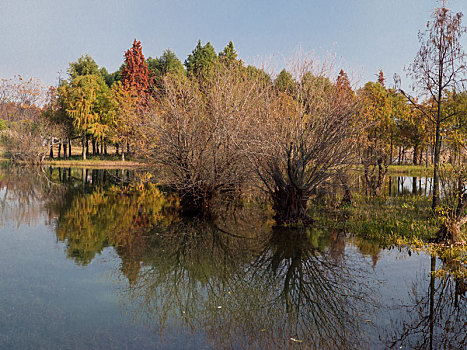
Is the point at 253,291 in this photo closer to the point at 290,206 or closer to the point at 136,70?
the point at 290,206

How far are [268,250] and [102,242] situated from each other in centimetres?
497

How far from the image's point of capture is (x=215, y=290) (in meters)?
7.78

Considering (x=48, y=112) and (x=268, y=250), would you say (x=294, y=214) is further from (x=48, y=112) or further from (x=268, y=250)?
(x=48, y=112)

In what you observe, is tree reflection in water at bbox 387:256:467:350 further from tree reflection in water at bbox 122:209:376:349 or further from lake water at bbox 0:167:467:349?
tree reflection in water at bbox 122:209:376:349

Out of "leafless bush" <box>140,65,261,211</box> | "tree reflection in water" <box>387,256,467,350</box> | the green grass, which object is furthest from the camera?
"leafless bush" <box>140,65,261,211</box>

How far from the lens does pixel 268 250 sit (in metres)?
10.8

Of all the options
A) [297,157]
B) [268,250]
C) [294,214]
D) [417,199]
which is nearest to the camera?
[268,250]

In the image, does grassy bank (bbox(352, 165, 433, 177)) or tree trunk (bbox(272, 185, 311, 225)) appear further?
grassy bank (bbox(352, 165, 433, 177))

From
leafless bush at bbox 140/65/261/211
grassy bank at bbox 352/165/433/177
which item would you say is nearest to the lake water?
leafless bush at bbox 140/65/261/211

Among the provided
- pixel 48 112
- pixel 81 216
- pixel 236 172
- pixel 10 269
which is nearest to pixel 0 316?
pixel 10 269

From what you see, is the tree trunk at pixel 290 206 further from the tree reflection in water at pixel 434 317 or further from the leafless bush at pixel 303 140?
the tree reflection in water at pixel 434 317

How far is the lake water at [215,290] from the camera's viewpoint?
19.3 feet

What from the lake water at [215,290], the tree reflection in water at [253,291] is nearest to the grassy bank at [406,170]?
the lake water at [215,290]

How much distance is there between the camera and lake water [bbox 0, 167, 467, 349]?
19.3 feet
